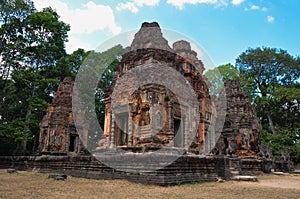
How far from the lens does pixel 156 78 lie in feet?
37.6

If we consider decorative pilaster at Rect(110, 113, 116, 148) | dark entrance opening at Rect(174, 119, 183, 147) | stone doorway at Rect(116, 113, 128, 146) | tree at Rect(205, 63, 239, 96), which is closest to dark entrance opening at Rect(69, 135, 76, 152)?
decorative pilaster at Rect(110, 113, 116, 148)

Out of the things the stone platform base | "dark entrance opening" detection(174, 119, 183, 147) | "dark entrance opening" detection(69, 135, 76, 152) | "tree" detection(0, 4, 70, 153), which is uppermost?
"tree" detection(0, 4, 70, 153)

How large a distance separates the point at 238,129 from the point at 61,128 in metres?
12.2

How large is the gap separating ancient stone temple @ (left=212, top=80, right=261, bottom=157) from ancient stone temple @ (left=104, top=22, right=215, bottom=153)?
2254 millimetres

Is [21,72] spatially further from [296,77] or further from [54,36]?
[296,77]

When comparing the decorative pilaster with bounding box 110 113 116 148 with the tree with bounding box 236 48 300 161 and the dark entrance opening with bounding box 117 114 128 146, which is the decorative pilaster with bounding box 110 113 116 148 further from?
the tree with bounding box 236 48 300 161

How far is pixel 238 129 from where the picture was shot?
1738cm

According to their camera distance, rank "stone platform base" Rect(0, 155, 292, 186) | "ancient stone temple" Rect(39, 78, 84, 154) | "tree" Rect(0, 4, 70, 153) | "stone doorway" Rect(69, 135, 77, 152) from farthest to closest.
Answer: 1. "tree" Rect(0, 4, 70, 153)
2. "stone doorway" Rect(69, 135, 77, 152)
3. "ancient stone temple" Rect(39, 78, 84, 154)
4. "stone platform base" Rect(0, 155, 292, 186)

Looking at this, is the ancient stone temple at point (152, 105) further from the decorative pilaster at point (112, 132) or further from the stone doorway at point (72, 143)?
the stone doorway at point (72, 143)

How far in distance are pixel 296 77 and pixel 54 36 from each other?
27191 millimetres

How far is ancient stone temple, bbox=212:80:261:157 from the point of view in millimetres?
16733

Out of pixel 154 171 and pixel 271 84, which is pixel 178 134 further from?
pixel 271 84

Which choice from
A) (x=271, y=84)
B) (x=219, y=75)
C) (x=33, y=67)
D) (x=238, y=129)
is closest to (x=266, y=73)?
(x=271, y=84)

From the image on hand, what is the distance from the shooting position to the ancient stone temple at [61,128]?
1547 cm
